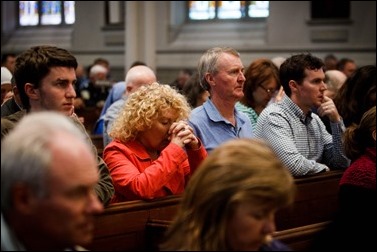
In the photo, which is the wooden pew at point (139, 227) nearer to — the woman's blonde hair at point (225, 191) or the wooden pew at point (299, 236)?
the wooden pew at point (299, 236)

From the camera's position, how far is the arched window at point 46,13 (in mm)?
18828

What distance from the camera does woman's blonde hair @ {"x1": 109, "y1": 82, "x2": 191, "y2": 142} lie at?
462cm

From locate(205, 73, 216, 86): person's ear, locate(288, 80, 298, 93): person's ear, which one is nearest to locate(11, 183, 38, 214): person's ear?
locate(205, 73, 216, 86): person's ear

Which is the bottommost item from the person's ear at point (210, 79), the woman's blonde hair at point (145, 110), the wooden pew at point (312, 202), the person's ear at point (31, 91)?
the wooden pew at point (312, 202)

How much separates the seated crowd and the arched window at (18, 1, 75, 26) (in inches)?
415

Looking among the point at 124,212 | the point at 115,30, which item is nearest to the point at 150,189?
the point at 124,212

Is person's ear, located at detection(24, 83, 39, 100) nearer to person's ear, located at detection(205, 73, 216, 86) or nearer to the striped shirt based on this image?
person's ear, located at detection(205, 73, 216, 86)

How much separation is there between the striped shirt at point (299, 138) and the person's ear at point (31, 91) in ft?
6.15

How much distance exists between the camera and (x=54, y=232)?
7.77 feet

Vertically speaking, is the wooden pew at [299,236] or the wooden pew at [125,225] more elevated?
the wooden pew at [299,236]

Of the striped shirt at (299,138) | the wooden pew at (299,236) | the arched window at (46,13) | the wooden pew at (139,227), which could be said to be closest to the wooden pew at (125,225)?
the wooden pew at (139,227)

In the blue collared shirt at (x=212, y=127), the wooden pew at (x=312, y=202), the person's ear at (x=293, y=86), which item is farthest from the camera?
the person's ear at (x=293, y=86)

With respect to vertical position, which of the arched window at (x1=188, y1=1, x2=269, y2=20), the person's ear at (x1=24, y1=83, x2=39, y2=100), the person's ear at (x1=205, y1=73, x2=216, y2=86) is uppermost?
the arched window at (x1=188, y1=1, x2=269, y2=20)

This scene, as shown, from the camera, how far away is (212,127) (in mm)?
5367
